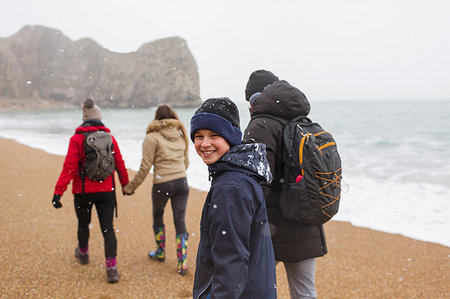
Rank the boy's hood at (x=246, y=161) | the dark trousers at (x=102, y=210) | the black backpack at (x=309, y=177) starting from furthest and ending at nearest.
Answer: the dark trousers at (x=102, y=210) < the black backpack at (x=309, y=177) < the boy's hood at (x=246, y=161)

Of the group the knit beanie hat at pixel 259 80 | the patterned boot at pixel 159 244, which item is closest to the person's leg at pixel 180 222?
the patterned boot at pixel 159 244

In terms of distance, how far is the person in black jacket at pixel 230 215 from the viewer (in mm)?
1298

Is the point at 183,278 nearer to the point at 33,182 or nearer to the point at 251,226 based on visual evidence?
the point at 251,226

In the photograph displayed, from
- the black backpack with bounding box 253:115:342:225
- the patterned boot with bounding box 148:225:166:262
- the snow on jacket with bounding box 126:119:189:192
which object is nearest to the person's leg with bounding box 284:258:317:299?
the black backpack with bounding box 253:115:342:225

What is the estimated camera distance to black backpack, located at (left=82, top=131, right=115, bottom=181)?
3045mm

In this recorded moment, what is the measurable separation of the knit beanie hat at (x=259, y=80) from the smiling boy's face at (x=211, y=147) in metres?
1.12

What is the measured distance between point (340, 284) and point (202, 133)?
3.07 metres

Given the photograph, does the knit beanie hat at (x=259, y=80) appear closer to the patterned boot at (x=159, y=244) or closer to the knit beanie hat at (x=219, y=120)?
the knit beanie hat at (x=219, y=120)

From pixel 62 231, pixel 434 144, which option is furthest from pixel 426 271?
pixel 434 144

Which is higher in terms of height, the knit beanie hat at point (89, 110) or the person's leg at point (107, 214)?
the knit beanie hat at point (89, 110)

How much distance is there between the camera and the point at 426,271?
4031mm

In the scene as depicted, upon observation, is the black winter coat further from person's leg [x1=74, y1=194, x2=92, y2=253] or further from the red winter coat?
person's leg [x1=74, y1=194, x2=92, y2=253]

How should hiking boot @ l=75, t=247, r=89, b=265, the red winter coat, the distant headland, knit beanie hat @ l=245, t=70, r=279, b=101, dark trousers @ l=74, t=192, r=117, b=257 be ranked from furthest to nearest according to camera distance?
the distant headland
hiking boot @ l=75, t=247, r=89, b=265
dark trousers @ l=74, t=192, r=117, b=257
the red winter coat
knit beanie hat @ l=245, t=70, r=279, b=101

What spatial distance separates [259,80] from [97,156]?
175 cm
